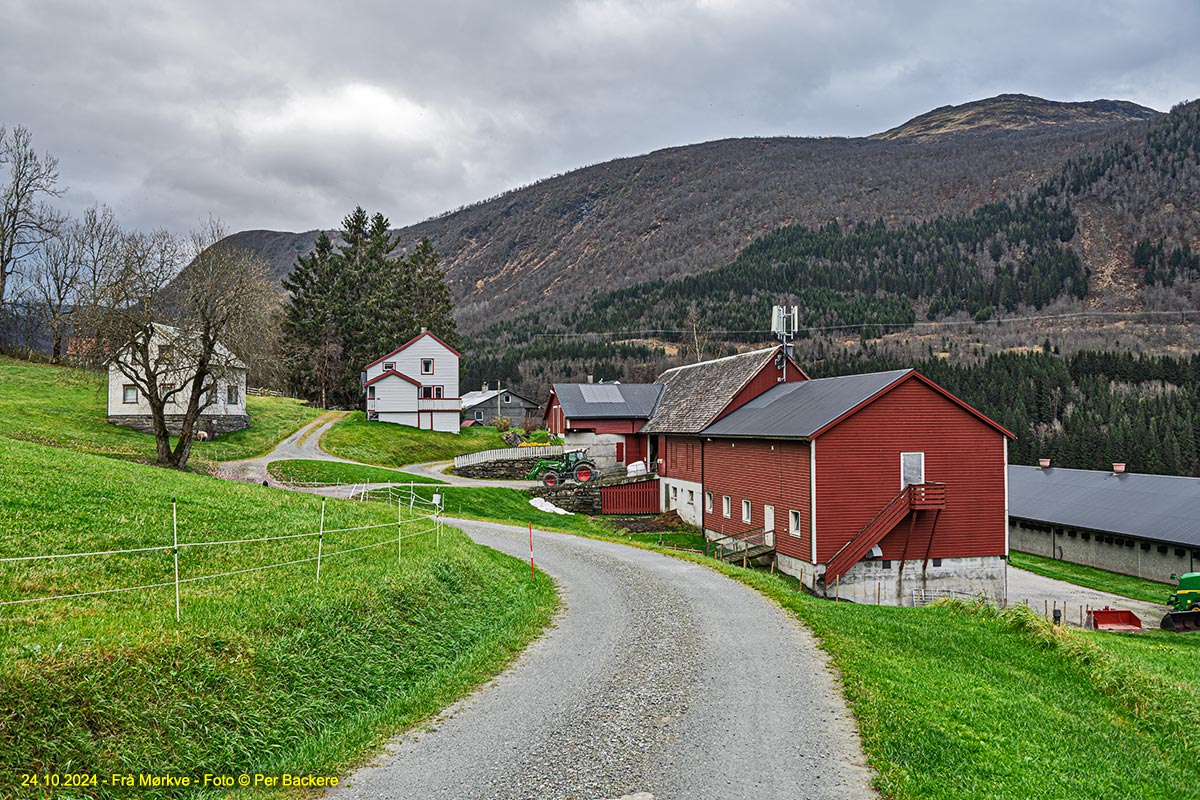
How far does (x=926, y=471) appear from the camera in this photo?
95.3ft

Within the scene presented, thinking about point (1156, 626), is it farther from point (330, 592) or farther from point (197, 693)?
point (197, 693)

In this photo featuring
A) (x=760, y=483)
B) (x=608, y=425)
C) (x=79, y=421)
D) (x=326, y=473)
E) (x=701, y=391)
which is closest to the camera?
(x=760, y=483)

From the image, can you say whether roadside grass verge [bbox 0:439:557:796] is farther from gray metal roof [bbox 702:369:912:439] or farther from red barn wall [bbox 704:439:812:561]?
gray metal roof [bbox 702:369:912:439]

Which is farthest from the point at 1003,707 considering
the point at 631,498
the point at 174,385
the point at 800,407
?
the point at 174,385

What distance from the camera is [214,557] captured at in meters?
13.9

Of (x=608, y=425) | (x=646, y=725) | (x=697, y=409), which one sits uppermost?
(x=697, y=409)

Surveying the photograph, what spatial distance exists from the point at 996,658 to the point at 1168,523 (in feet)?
124

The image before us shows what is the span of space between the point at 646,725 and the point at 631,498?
120 ft

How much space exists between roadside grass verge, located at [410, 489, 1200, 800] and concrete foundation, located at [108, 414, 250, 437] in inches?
1541

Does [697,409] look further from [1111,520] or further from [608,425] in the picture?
[1111,520]

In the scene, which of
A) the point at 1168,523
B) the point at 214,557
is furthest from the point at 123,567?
the point at 1168,523

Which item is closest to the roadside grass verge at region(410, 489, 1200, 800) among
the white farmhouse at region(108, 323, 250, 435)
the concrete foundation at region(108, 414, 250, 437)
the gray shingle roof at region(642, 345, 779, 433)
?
the gray shingle roof at region(642, 345, 779, 433)

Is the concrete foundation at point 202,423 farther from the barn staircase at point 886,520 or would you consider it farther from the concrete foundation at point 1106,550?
the concrete foundation at point 1106,550

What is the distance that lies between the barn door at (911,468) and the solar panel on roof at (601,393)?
2554 centimetres
